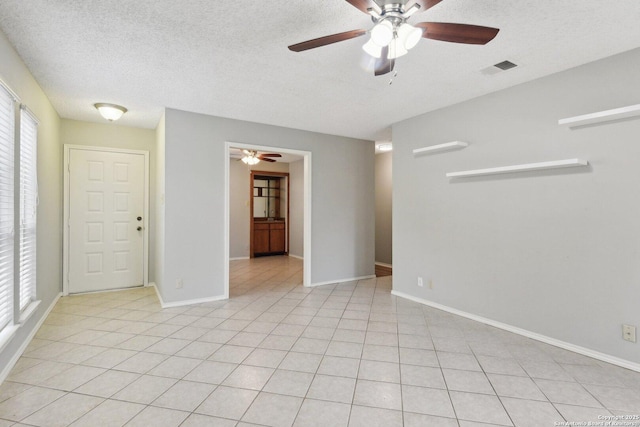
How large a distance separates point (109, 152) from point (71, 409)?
3.76 m

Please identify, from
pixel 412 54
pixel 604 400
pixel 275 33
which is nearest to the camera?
pixel 604 400

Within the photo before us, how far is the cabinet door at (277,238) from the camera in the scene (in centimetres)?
818

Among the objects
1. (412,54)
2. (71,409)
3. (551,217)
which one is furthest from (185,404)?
(551,217)

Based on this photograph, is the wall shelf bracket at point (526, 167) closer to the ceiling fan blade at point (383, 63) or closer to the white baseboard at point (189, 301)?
the ceiling fan blade at point (383, 63)

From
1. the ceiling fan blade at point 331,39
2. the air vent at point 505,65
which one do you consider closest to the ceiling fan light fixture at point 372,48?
the ceiling fan blade at point 331,39

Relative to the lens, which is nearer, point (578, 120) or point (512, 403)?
point (512, 403)

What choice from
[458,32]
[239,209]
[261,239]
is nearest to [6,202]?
[458,32]

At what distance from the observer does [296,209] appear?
804 cm

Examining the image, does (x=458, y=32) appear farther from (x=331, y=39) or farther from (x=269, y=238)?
(x=269, y=238)

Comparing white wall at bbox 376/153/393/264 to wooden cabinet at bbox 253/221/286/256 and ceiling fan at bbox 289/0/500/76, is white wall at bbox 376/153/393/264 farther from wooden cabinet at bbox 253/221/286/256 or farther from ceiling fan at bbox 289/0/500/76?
ceiling fan at bbox 289/0/500/76

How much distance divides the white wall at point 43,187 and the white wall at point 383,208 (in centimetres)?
551

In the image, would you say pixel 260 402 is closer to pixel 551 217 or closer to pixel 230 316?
pixel 230 316

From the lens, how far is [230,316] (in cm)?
353

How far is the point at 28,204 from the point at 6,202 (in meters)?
0.73
